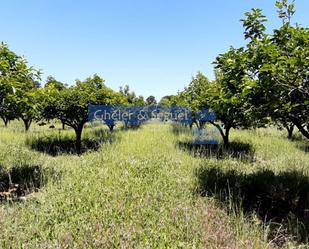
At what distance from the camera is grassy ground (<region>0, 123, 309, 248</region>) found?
3498 mm

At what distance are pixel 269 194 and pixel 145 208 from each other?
3064mm

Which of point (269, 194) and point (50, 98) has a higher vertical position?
point (50, 98)

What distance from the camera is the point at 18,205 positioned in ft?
15.6

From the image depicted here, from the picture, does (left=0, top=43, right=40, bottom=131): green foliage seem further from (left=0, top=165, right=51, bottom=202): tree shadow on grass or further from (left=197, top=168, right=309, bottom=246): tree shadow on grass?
(left=197, top=168, right=309, bottom=246): tree shadow on grass

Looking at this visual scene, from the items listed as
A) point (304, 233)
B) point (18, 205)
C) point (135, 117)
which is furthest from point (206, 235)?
point (135, 117)

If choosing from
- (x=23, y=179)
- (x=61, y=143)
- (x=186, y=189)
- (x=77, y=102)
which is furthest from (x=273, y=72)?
(x=61, y=143)

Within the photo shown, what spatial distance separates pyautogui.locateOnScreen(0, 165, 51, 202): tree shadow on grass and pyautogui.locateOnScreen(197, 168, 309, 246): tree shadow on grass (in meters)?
3.63

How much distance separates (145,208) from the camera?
4461 mm

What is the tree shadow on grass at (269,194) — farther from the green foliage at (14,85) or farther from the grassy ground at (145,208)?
the green foliage at (14,85)

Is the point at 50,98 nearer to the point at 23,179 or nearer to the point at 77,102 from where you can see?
the point at 23,179

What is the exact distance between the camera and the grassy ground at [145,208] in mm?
3498

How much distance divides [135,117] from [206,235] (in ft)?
70.1

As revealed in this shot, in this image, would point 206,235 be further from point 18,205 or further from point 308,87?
point 18,205

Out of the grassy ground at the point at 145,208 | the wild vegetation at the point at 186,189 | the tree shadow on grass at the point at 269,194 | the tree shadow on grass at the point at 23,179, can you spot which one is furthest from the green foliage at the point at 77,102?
the tree shadow on grass at the point at 269,194
